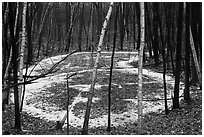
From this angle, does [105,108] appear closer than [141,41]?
No

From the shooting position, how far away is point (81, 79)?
13859 mm

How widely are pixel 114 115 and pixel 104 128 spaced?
54.7 inches

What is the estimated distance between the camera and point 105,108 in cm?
962

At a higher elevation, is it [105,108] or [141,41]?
[141,41]

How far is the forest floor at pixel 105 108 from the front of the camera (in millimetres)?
7332

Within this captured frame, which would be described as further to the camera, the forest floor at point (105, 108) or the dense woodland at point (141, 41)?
the forest floor at point (105, 108)

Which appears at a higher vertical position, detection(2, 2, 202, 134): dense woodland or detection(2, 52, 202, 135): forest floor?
detection(2, 2, 202, 134): dense woodland

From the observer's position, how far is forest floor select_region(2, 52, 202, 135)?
24.1 ft

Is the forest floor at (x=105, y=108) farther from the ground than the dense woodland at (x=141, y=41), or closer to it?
closer to it

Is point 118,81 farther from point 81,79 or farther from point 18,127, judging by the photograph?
point 18,127

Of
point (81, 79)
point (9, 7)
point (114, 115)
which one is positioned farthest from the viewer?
point (81, 79)

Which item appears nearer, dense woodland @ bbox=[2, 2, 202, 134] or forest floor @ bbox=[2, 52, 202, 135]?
dense woodland @ bbox=[2, 2, 202, 134]

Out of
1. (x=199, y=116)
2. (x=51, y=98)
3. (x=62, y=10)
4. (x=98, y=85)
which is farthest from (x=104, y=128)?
(x=62, y=10)

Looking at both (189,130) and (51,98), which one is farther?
(51,98)
